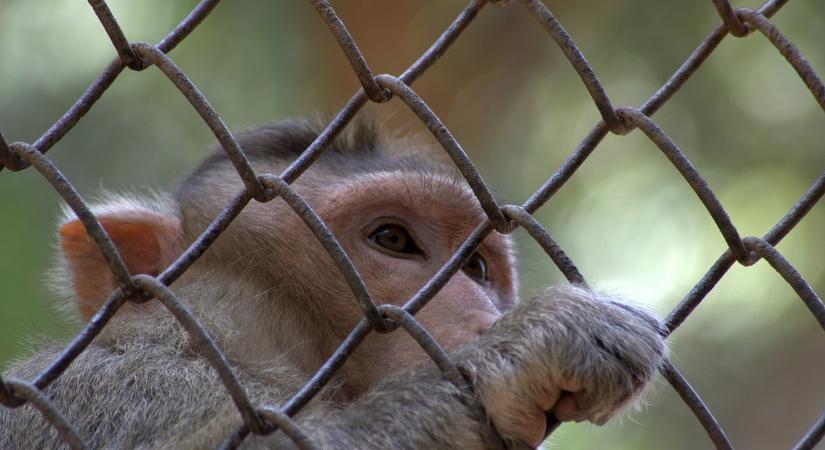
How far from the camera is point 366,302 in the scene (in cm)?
221

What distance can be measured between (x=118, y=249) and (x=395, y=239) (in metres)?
0.93

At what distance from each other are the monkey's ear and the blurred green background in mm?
3691

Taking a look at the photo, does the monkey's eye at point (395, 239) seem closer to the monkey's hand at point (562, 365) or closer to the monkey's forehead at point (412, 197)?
the monkey's forehead at point (412, 197)

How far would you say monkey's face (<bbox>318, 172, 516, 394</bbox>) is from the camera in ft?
10.8

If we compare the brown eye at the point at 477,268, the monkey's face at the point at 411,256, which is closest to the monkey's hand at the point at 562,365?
the monkey's face at the point at 411,256

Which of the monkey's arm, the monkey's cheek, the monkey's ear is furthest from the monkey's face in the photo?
the monkey's cheek

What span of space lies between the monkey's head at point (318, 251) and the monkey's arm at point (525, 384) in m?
0.72

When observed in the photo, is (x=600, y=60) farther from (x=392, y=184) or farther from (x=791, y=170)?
(x=392, y=184)

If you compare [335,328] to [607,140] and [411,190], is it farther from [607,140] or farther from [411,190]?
[607,140]

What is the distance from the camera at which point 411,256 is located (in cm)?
370

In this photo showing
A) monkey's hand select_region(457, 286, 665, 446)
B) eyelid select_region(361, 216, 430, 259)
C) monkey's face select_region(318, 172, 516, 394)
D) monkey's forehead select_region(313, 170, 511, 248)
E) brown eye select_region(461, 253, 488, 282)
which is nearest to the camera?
monkey's hand select_region(457, 286, 665, 446)

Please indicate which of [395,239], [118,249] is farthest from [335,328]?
[118,249]

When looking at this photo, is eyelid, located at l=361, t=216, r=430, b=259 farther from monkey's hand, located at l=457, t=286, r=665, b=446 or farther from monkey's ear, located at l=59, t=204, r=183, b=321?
monkey's hand, located at l=457, t=286, r=665, b=446

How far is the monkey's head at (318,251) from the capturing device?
334 centimetres
